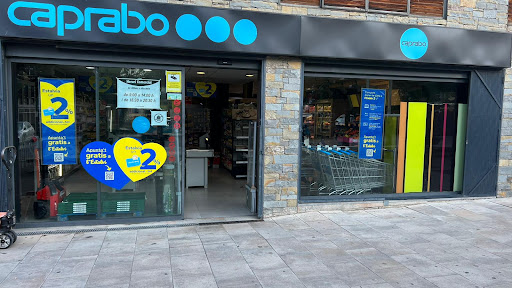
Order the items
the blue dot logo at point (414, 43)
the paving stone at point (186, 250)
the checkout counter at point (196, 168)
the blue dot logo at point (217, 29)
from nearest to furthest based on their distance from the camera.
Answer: the paving stone at point (186, 250)
the blue dot logo at point (217, 29)
the blue dot logo at point (414, 43)
the checkout counter at point (196, 168)

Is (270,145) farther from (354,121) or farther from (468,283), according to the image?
(468,283)

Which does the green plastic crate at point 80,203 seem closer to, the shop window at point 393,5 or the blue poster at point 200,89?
the shop window at point 393,5

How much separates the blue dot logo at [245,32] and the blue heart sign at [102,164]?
2.84 metres

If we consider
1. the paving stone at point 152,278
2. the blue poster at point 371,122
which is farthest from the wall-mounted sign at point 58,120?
the blue poster at point 371,122

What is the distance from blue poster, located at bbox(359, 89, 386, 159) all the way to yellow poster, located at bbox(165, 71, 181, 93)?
12.1ft

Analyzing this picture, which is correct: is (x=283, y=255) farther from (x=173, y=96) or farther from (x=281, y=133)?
(x=173, y=96)

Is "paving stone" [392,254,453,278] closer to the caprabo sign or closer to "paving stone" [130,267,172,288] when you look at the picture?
"paving stone" [130,267,172,288]

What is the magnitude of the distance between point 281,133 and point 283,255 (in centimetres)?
243

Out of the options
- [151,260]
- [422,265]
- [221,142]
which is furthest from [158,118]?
[221,142]

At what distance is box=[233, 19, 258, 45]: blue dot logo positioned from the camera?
6.25 meters

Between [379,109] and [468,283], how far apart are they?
13.3ft

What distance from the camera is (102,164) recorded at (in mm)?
6262

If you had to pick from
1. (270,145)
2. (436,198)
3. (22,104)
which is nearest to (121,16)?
(22,104)

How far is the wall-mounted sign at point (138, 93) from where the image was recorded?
6.25 metres
